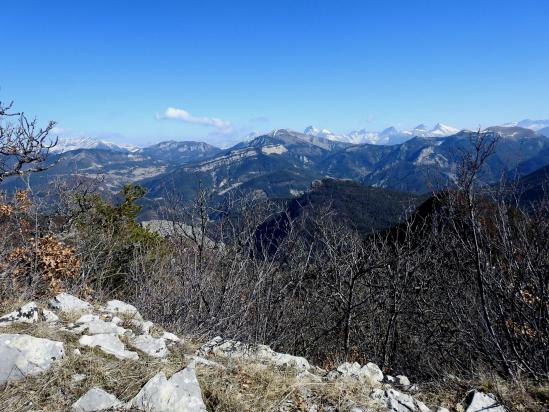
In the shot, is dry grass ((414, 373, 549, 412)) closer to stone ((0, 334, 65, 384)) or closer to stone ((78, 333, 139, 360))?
stone ((78, 333, 139, 360))

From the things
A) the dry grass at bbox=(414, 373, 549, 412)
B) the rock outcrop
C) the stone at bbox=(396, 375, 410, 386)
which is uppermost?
the rock outcrop

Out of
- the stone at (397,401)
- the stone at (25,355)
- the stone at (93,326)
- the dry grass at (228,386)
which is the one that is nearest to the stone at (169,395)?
the dry grass at (228,386)

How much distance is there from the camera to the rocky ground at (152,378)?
4121 mm

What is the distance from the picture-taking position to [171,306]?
32.1 feet

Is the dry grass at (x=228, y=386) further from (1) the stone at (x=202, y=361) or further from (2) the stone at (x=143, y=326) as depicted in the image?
(2) the stone at (x=143, y=326)

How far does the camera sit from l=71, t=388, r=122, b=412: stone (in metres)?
3.94

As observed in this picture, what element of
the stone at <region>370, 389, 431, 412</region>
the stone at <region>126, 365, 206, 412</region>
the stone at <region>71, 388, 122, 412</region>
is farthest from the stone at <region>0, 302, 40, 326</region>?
the stone at <region>370, 389, 431, 412</region>

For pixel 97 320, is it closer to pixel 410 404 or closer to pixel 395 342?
pixel 410 404

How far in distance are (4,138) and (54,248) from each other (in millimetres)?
5208

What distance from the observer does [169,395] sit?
4195 millimetres

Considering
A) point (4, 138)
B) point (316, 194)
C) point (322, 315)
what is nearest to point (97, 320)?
point (4, 138)

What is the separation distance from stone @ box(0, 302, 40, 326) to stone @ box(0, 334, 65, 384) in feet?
3.03

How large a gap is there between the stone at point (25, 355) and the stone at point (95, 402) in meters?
0.75

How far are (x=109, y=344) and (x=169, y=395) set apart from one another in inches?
57.7
